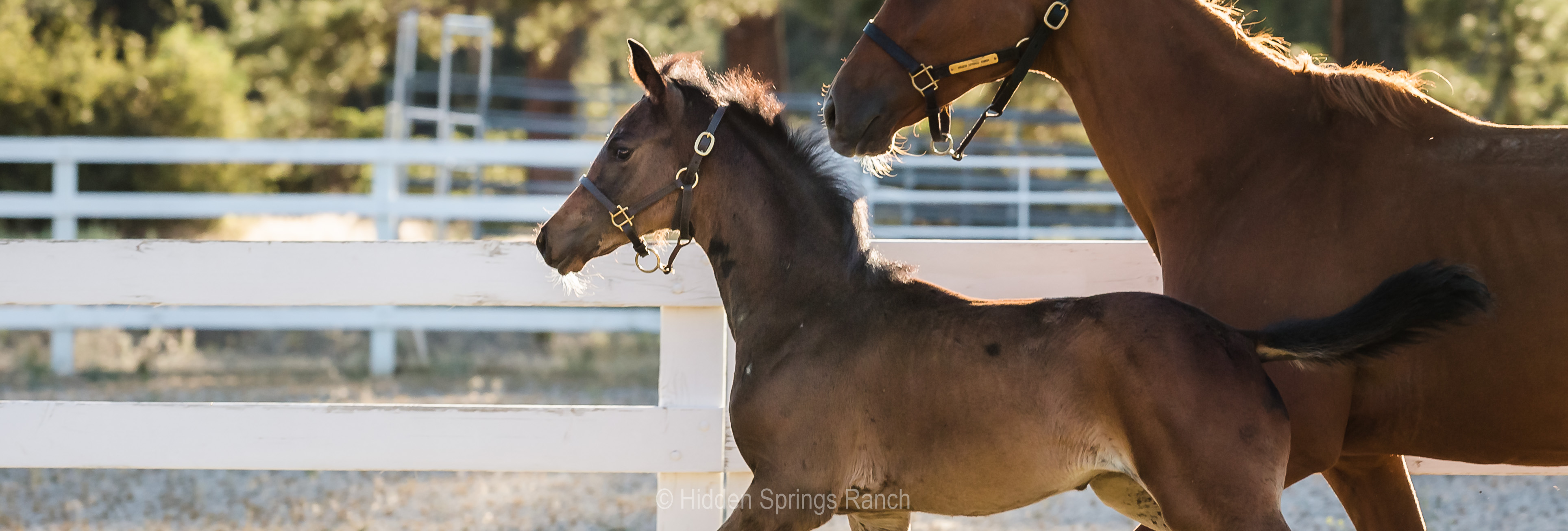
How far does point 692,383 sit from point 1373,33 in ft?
14.9

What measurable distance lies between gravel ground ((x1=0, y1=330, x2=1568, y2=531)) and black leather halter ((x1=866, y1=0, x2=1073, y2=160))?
2.07 metres

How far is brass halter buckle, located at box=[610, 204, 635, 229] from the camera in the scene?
2.88 meters

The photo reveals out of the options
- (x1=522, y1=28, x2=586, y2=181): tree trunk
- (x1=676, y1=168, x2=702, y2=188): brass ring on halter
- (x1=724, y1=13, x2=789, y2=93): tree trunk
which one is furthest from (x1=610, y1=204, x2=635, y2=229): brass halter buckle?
(x1=522, y1=28, x2=586, y2=181): tree trunk

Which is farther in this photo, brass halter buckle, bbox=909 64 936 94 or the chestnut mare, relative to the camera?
brass halter buckle, bbox=909 64 936 94

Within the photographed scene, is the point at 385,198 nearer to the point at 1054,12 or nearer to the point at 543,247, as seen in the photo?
the point at 543,247

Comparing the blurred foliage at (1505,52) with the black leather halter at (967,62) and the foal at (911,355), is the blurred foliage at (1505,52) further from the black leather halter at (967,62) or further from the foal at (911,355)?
the foal at (911,355)

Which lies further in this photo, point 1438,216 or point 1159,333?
point 1438,216

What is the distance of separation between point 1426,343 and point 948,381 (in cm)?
101

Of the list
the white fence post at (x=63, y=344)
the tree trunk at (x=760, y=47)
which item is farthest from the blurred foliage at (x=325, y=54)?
the white fence post at (x=63, y=344)

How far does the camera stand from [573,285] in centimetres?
315

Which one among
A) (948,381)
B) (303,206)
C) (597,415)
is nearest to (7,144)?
(303,206)

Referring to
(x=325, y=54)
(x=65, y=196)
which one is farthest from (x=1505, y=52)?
(x=325, y=54)

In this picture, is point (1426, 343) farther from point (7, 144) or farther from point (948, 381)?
point (7, 144)

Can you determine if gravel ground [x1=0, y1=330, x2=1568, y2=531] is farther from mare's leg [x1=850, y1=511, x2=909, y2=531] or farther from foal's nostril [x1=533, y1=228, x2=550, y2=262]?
foal's nostril [x1=533, y1=228, x2=550, y2=262]
